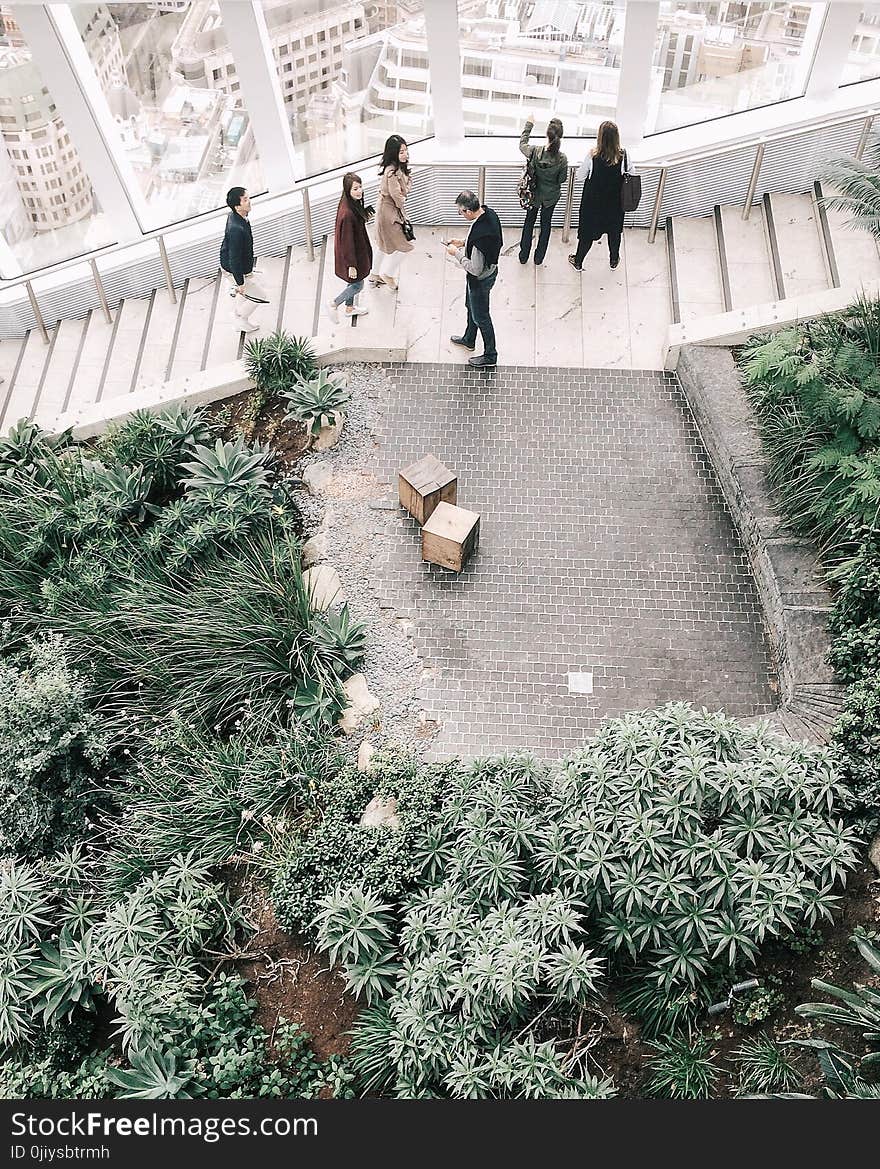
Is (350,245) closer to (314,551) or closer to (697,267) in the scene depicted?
(314,551)

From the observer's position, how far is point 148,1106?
5539 millimetres

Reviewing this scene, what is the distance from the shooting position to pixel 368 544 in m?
8.41

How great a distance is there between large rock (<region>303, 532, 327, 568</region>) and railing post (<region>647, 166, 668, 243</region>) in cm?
463

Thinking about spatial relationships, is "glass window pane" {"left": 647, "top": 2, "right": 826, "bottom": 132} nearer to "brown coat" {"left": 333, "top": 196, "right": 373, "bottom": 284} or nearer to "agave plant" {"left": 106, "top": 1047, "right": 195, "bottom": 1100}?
"brown coat" {"left": 333, "top": 196, "right": 373, "bottom": 284}

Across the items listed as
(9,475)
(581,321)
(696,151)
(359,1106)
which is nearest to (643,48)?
(696,151)

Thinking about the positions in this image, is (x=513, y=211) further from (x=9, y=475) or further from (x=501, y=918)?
(x=501, y=918)

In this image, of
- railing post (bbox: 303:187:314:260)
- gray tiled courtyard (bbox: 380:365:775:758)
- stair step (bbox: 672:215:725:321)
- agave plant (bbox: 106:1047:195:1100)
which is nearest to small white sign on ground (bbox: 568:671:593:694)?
gray tiled courtyard (bbox: 380:365:775:758)

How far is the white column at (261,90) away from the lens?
955cm

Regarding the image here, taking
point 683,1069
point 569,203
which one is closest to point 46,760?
point 683,1069

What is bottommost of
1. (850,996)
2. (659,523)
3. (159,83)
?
(659,523)

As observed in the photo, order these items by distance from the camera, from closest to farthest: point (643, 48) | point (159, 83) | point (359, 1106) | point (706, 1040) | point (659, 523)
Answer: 1. point (359, 1106)
2. point (706, 1040)
3. point (659, 523)
4. point (643, 48)
5. point (159, 83)

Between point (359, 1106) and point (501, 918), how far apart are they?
126cm

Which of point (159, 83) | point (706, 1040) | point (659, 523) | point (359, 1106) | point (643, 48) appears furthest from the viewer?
point (159, 83)

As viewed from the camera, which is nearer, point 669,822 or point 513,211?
point 669,822
